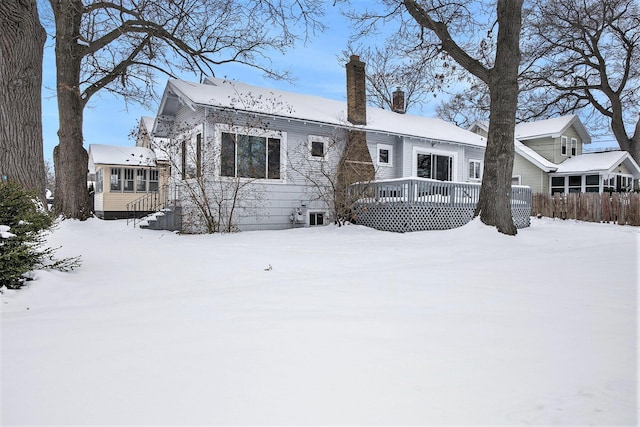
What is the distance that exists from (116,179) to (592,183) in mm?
29245

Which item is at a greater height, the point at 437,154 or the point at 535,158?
the point at 535,158

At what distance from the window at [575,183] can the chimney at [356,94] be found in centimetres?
1769

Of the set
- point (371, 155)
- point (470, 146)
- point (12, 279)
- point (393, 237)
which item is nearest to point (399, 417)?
point (12, 279)

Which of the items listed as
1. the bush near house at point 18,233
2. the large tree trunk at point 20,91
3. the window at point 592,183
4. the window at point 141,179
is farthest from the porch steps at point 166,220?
the window at point 592,183

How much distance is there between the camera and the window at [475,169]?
19578mm

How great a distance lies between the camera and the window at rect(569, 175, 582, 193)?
25.2 meters

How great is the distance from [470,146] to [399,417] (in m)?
18.3

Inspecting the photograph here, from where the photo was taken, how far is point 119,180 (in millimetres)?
22844

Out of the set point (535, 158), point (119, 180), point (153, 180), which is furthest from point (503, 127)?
point (119, 180)

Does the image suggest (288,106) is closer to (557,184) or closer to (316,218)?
(316,218)

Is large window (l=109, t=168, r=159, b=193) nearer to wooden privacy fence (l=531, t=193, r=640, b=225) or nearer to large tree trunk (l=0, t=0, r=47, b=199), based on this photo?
large tree trunk (l=0, t=0, r=47, b=199)

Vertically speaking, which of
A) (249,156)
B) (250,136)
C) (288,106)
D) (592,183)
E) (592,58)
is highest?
(592,58)

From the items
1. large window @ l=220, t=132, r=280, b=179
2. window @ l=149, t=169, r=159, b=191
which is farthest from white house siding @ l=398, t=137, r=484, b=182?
window @ l=149, t=169, r=159, b=191

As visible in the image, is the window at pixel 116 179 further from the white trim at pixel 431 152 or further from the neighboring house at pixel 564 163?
the neighboring house at pixel 564 163
